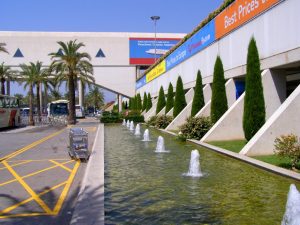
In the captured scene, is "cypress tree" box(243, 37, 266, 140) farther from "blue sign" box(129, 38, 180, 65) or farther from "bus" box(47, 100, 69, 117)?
"blue sign" box(129, 38, 180, 65)

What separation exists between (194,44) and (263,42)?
1355cm

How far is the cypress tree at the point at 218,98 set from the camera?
72.5 ft

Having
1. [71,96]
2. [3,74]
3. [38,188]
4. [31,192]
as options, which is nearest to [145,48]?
[3,74]

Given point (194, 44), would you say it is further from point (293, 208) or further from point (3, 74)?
point (3, 74)

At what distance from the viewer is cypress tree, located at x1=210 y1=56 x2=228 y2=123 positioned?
2209 cm

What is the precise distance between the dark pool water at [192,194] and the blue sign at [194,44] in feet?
51.3

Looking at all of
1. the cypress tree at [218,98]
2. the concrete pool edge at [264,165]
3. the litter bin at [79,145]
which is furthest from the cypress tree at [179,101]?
the litter bin at [79,145]

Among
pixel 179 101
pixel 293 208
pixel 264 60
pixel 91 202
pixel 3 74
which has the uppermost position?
pixel 3 74

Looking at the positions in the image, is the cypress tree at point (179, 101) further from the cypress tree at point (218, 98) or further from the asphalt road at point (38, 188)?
the asphalt road at point (38, 188)

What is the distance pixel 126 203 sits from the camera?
26.8ft

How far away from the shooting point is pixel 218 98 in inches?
873

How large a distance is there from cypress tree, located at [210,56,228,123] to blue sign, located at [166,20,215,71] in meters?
5.29

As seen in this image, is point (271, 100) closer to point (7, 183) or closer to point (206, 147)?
point (206, 147)

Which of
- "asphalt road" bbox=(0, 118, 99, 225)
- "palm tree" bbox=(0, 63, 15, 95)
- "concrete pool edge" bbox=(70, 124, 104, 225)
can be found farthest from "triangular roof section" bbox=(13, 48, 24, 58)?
"concrete pool edge" bbox=(70, 124, 104, 225)
